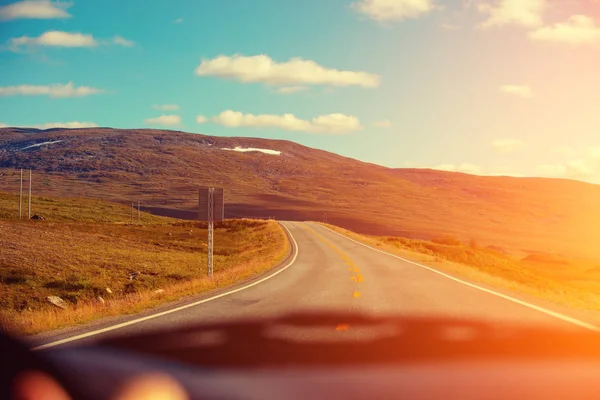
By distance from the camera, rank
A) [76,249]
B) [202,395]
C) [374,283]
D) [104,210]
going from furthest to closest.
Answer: [104,210], [76,249], [374,283], [202,395]

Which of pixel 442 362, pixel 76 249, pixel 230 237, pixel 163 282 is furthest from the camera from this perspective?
pixel 230 237

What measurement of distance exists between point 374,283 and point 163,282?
1381 centimetres

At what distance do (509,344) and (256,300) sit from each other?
656 cm

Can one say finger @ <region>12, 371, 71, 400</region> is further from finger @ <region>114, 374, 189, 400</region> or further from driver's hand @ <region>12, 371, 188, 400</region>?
finger @ <region>114, 374, 189, 400</region>

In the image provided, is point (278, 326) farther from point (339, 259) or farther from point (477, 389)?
point (339, 259)

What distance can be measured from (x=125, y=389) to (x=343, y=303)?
8.88 m

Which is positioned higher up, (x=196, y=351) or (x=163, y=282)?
(x=196, y=351)

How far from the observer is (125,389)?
4941mm

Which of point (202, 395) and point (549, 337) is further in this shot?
point (549, 337)

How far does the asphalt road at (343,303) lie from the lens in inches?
404

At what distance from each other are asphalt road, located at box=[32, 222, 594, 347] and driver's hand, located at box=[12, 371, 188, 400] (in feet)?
9.32

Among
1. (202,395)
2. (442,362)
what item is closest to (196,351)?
(202,395)

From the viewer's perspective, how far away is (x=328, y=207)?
17425cm

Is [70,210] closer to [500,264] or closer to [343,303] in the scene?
[500,264]
